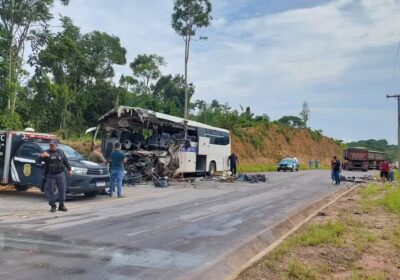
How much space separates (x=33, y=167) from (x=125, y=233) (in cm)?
741

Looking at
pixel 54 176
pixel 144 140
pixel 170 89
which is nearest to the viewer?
pixel 54 176

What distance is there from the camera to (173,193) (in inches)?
762

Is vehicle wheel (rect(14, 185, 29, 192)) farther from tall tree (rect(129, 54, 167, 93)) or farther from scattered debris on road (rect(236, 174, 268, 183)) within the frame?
tall tree (rect(129, 54, 167, 93))

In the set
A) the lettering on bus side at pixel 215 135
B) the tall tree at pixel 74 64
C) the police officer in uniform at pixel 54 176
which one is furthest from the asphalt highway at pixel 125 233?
the tall tree at pixel 74 64

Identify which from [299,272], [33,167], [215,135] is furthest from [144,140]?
[299,272]

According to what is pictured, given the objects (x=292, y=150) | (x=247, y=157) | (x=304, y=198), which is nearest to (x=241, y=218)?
(x=304, y=198)

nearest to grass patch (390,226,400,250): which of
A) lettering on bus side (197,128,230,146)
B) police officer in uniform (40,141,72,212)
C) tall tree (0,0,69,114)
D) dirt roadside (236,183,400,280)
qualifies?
dirt roadside (236,183,400,280)

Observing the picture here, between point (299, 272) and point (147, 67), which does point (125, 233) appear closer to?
point (299, 272)

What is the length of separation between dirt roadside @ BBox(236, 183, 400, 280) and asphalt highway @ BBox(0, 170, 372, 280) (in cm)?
95

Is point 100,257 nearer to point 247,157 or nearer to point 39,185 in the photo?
point 39,185

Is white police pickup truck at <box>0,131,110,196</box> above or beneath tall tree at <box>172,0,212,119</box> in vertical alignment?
beneath

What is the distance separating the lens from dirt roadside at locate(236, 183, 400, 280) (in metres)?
7.01

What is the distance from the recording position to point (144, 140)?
26.2 metres

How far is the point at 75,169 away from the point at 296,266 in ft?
32.5
